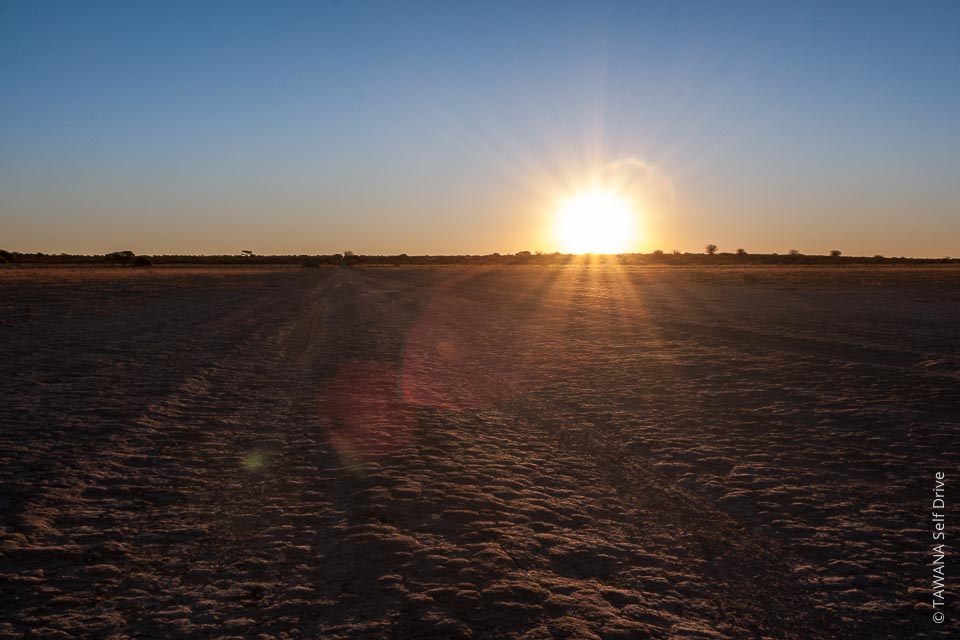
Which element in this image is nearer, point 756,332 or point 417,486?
point 417,486

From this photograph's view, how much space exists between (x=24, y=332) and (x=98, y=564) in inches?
559

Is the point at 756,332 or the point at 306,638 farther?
the point at 756,332

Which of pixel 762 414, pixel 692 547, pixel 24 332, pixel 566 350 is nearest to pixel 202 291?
pixel 24 332

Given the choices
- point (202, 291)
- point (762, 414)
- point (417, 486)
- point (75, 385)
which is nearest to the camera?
point (417, 486)

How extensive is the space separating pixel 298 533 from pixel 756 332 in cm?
1508

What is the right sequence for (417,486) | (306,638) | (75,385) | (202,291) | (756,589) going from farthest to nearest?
(202,291) → (75,385) → (417,486) → (756,589) → (306,638)

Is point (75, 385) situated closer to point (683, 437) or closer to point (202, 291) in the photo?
point (683, 437)

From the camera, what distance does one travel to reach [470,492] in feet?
17.9

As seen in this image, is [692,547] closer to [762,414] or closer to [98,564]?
[98,564]

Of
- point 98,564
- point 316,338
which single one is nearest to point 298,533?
point 98,564

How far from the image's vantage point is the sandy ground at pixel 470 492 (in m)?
3.55

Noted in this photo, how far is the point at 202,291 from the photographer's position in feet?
113

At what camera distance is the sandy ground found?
140 inches

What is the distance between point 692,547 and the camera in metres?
4.37
